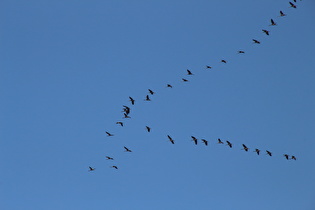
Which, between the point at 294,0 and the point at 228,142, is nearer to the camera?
the point at 294,0

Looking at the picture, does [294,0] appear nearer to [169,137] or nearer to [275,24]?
[275,24]

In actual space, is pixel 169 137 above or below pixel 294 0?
below

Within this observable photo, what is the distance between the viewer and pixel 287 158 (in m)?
114

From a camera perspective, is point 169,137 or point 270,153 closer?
point 169,137

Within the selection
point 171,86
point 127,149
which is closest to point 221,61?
point 171,86

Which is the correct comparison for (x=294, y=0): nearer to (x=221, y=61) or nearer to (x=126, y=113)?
(x=221, y=61)

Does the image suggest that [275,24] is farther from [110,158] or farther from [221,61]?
[110,158]

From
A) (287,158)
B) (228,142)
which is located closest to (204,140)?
(228,142)

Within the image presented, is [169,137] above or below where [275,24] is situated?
below

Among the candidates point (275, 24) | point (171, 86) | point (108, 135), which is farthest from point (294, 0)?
point (108, 135)

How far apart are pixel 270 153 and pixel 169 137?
12.8 metres

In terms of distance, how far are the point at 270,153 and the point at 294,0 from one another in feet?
56.4

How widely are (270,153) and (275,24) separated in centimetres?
1420

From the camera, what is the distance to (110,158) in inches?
4380
